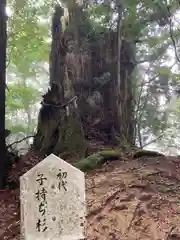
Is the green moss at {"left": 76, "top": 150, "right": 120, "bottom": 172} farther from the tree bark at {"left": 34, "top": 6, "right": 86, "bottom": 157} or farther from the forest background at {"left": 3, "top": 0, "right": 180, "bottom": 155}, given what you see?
the forest background at {"left": 3, "top": 0, "right": 180, "bottom": 155}

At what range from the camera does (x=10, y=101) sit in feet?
45.3

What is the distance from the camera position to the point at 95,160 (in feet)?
22.2

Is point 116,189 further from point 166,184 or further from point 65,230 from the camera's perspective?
point 65,230

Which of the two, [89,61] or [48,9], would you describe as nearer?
[89,61]

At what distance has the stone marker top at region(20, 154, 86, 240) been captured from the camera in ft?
9.87

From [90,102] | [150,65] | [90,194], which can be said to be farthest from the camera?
[150,65]

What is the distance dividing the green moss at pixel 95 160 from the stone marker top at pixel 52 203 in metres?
3.31

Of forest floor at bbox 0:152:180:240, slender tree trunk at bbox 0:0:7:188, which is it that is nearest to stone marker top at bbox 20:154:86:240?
forest floor at bbox 0:152:180:240

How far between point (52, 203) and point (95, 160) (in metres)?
3.73

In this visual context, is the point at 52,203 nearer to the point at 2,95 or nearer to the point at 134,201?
the point at 134,201

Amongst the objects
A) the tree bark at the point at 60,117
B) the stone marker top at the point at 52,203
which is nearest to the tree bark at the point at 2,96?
the tree bark at the point at 60,117

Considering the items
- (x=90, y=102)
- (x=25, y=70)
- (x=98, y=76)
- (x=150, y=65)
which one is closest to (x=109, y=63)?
(x=98, y=76)

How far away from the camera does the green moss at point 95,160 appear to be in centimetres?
653

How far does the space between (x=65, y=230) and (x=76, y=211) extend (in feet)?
0.65
